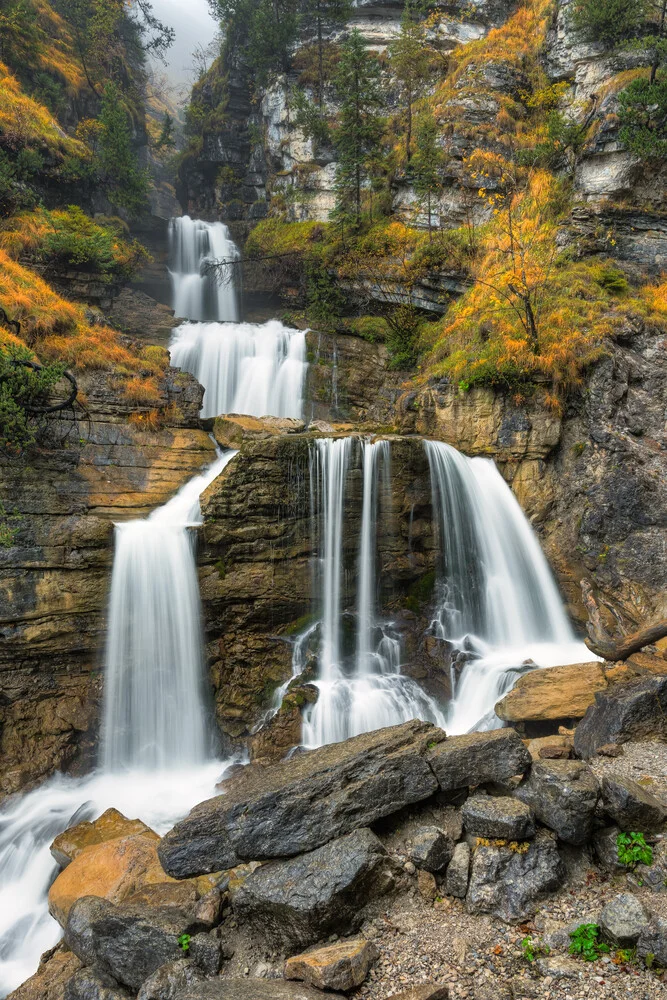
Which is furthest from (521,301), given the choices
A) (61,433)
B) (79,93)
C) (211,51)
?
(211,51)

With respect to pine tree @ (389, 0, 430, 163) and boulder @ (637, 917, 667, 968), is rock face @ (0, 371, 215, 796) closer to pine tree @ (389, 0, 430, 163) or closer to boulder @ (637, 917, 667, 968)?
boulder @ (637, 917, 667, 968)

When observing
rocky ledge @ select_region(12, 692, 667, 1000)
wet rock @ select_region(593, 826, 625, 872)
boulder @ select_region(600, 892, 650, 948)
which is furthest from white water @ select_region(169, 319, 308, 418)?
boulder @ select_region(600, 892, 650, 948)

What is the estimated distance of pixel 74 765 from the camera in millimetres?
9477

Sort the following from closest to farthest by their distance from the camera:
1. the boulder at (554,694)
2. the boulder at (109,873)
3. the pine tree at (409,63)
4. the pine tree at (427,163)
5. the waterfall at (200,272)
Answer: the boulder at (109,873), the boulder at (554,694), the pine tree at (427,163), the pine tree at (409,63), the waterfall at (200,272)

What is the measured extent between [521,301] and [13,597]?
14043 millimetres

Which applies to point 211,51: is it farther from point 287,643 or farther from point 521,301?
point 287,643

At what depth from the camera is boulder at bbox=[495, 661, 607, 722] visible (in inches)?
301

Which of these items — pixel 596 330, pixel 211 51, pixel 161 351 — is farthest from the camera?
pixel 211 51

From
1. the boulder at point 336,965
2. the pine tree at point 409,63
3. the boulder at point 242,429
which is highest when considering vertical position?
the pine tree at point 409,63

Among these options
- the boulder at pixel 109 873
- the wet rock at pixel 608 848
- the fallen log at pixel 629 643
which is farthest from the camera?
the fallen log at pixel 629 643

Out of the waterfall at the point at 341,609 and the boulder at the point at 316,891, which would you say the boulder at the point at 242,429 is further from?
the boulder at the point at 316,891

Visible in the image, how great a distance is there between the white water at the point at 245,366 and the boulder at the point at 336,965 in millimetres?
14628

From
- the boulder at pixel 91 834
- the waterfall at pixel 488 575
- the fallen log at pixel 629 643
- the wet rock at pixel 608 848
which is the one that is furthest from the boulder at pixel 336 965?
the waterfall at pixel 488 575

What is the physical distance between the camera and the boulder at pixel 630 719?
231 inches
